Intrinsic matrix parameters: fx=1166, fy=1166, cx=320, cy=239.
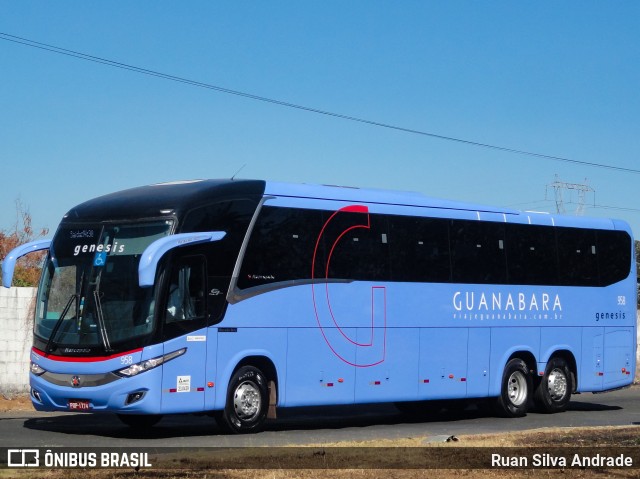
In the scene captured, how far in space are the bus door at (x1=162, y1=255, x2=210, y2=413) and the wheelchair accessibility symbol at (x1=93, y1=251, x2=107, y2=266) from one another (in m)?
1.07

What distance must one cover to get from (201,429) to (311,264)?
10.6ft

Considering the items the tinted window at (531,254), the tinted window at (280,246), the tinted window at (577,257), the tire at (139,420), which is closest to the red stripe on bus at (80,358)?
the tire at (139,420)

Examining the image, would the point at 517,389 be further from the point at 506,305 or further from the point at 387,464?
the point at 387,464

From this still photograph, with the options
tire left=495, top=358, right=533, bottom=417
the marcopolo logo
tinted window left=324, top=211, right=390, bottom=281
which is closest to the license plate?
tinted window left=324, top=211, right=390, bottom=281

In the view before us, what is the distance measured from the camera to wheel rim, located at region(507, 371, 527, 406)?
2302 centimetres

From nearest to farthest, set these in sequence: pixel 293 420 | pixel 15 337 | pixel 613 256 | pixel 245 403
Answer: pixel 245 403, pixel 293 420, pixel 15 337, pixel 613 256

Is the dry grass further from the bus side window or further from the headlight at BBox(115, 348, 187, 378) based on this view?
the bus side window

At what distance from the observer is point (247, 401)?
18000mm

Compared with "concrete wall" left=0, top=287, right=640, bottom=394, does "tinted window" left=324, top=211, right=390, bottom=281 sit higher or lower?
higher

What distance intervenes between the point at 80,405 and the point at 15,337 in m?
7.70

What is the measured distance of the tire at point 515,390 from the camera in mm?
22734

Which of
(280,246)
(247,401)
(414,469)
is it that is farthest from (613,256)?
(414,469)

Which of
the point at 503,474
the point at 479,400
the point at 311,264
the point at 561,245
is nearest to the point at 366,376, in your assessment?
the point at 311,264

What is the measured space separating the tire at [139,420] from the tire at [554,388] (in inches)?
334
